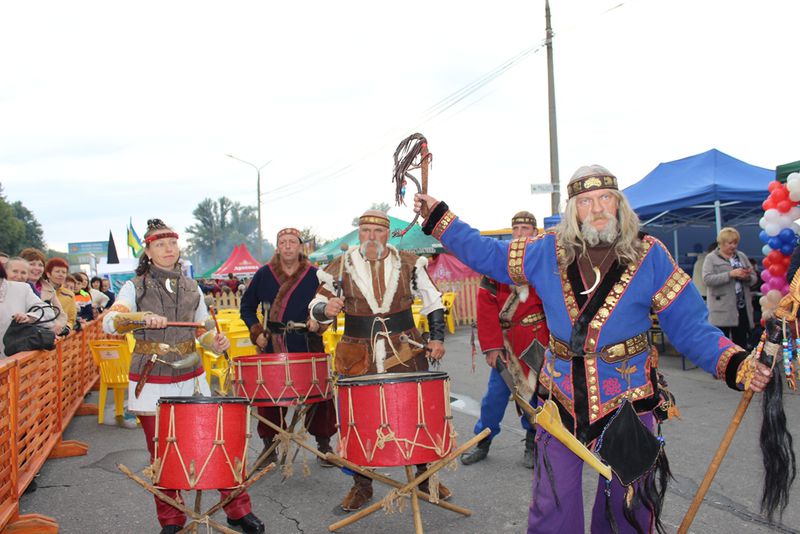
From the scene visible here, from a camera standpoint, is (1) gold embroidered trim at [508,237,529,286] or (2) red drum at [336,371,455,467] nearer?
(1) gold embroidered trim at [508,237,529,286]

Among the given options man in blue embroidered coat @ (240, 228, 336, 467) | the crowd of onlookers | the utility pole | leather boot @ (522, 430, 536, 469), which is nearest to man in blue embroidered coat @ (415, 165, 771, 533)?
leather boot @ (522, 430, 536, 469)

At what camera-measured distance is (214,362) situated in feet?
28.0

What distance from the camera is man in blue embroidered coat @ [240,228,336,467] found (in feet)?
17.6

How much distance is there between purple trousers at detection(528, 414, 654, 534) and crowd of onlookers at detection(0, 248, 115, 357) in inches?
154

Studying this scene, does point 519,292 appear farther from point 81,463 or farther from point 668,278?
point 81,463

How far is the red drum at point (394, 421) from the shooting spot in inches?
128

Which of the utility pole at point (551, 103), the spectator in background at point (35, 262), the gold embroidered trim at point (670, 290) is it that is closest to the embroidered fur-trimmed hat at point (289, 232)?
the spectator in background at point (35, 262)

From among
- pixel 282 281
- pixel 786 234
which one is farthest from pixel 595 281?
pixel 786 234

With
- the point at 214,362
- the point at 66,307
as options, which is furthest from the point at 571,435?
the point at 66,307

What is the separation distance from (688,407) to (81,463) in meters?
5.97

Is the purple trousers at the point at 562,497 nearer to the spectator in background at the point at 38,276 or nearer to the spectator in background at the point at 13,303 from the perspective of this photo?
the spectator in background at the point at 13,303

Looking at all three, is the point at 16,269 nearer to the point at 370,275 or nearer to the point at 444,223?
the point at 370,275

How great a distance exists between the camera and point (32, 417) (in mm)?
4938

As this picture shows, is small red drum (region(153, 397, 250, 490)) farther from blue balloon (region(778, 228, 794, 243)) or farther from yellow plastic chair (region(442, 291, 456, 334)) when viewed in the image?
yellow plastic chair (region(442, 291, 456, 334))
